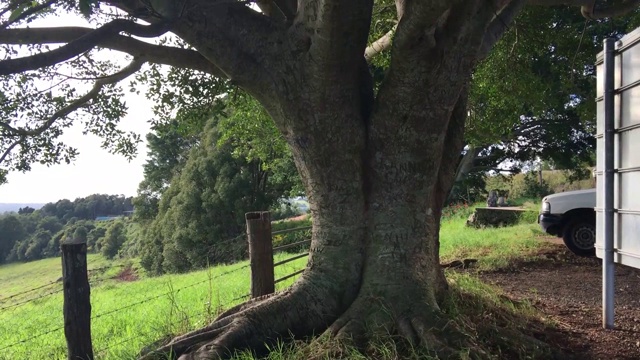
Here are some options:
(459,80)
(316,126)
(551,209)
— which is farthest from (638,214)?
(551,209)

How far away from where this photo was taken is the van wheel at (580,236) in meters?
10.4

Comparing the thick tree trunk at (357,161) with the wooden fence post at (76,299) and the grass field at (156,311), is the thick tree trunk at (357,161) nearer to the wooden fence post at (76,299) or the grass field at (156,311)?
the wooden fence post at (76,299)

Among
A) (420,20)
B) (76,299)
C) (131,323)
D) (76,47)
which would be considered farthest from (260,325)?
(131,323)

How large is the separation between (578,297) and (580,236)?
343 cm

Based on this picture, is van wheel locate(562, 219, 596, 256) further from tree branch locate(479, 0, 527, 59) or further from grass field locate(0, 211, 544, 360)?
tree branch locate(479, 0, 527, 59)

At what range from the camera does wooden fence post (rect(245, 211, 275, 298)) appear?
542cm

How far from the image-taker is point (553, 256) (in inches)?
410

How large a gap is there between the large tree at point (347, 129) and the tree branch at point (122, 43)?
2 centimetres

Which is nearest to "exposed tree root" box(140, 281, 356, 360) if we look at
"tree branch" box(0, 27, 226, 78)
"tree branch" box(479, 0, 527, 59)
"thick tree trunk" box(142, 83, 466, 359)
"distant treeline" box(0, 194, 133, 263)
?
"thick tree trunk" box(142, 83, 466, 359)

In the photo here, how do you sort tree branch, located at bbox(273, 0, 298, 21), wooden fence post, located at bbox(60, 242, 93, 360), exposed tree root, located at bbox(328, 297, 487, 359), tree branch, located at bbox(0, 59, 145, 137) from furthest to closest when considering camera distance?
tree branch, located at bbox(0, 59, 145, 137)
tree branch, located at bbox(273, 0, 298, 21)
exposed tree root, located at bbox(328, 297, 487, 359)
wooden fence post, located at bbox(60, 242, 93, 360)

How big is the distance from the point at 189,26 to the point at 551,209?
856cm

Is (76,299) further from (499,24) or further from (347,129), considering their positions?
(499,24)

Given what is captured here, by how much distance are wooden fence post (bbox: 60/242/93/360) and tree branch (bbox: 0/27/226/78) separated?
1.71m

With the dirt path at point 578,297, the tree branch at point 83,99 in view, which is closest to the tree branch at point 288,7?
the tree branch at point 83,99
